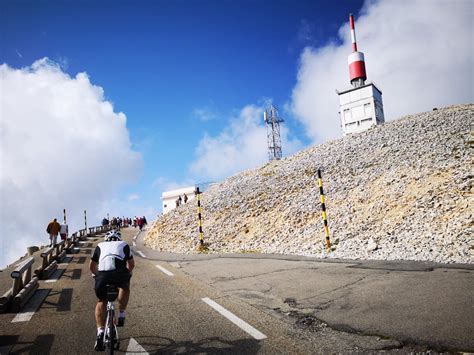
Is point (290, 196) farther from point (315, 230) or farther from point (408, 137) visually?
point (408, 137)

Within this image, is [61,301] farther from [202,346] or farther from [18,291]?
[202,346]

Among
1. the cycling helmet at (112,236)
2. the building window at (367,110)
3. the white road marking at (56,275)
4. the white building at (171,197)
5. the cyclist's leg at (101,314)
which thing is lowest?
the white road marking at (56,275)

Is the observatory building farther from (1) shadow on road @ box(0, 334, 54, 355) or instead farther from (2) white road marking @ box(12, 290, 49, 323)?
(1) shadow on road @ box(0, 334, 54, 355)

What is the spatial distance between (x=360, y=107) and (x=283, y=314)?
182ft

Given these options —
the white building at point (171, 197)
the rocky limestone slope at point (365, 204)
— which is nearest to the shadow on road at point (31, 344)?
the rocky limestone slope at point (365, 204)

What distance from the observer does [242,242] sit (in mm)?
16719

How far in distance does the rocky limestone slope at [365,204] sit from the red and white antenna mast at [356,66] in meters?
31.2

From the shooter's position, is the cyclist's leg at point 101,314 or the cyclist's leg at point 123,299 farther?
the cyclist's leg at point 123,299

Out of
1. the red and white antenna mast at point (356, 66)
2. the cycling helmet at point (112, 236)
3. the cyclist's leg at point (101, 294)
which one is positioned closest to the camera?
the cyclist's leg at point (101, 294)

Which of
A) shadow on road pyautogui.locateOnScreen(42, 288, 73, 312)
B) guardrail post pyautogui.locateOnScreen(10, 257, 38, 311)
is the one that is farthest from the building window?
guardrail post pyautogui.locateOnScreen(10, 257, 38, 311)

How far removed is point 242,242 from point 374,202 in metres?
6.88

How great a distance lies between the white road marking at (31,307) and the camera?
6.47 m

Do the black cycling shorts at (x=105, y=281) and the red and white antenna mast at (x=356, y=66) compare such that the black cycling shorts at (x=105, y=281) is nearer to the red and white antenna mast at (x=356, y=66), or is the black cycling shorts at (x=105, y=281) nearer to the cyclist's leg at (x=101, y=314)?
the cyclist's leg at (x=101, y=314)

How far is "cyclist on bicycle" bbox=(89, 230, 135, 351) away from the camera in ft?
15.3
